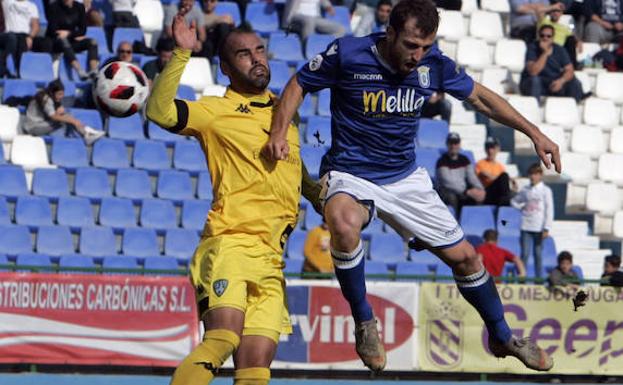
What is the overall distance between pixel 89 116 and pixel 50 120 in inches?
21.2

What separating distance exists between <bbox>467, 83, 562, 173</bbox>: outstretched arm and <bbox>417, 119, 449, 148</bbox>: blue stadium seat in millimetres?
9732

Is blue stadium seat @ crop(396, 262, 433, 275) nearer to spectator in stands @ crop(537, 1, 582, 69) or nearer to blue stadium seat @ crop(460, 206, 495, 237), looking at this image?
blue stadium seat @ crop(460, 206, 495, 237)

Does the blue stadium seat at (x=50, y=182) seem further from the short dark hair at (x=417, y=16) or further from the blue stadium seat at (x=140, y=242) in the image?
the short dark hair at (x=417, y=16)

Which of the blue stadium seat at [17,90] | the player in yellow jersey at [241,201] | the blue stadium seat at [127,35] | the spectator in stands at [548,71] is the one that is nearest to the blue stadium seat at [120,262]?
the blue stadium seat at [17,90]

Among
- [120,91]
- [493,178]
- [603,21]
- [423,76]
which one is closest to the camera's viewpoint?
[423,76]

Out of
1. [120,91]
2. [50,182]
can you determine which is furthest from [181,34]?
[50,182]

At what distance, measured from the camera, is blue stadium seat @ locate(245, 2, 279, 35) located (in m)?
19.6

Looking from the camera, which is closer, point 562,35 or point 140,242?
point 140,242

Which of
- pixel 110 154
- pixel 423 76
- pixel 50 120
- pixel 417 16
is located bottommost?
pixel 110 154

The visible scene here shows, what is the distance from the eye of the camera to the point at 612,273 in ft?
52.9

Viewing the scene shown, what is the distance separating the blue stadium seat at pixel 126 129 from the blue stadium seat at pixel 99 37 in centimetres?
122

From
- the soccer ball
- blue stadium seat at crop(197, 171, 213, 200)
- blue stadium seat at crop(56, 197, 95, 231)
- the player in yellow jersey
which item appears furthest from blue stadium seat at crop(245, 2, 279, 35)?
the player in yellow jersey

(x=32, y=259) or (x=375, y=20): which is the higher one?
(x=375, y=20)

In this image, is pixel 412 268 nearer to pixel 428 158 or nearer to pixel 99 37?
pixel 428 158
